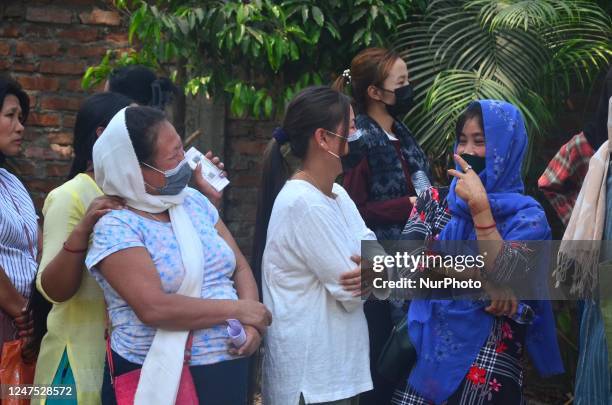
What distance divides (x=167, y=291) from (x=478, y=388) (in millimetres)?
1087

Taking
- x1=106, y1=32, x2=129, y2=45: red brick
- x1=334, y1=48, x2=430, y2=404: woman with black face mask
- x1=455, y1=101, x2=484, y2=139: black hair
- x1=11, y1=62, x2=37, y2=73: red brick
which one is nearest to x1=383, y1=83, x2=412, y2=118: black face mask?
x1=334, y1=48, x2=430, y2=404: woman with black face mask

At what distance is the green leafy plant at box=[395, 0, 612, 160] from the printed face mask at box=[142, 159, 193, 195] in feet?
5.92

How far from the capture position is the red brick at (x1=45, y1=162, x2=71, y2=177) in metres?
5.70

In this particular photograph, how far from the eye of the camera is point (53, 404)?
3.13 metres

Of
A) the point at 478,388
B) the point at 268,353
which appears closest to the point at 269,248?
the point at 268,353

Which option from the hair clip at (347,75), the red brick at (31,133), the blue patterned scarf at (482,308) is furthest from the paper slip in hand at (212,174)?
the red brick at (31,133)

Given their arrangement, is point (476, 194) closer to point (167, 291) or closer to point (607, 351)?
point (607, 351)

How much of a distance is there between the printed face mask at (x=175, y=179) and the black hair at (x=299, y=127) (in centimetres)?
51

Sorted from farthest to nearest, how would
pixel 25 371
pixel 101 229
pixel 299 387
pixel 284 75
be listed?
1. pixel 284 75
2. pixel 25 371
3. pixel 299 387
4. pixel 101 229

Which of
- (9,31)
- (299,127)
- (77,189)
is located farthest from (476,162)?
(9,31)

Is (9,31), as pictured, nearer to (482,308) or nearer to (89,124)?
(89,124)

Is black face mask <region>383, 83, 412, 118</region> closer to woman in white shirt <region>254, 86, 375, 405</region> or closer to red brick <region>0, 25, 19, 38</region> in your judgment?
woman in white shirt <region>254, 86, 375, 405</region>

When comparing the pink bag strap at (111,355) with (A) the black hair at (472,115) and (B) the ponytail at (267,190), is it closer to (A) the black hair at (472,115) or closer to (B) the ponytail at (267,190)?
(B) the ponytail at (267,190)

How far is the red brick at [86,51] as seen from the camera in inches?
223
